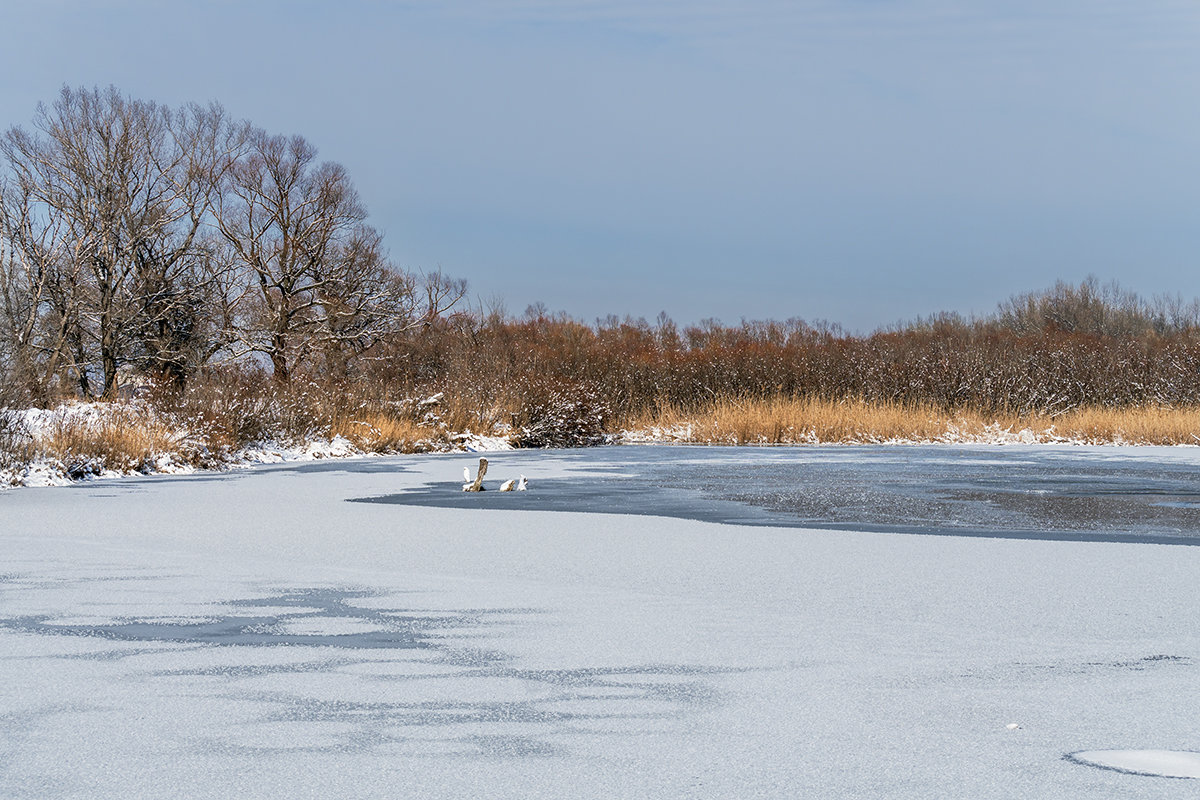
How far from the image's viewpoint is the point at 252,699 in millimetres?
3455

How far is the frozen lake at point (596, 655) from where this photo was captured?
9.28 feet

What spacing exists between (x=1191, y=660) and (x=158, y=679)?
3485 millimetres

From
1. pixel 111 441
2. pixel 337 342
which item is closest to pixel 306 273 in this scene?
pixel 337 342

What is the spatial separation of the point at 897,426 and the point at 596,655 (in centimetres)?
1900

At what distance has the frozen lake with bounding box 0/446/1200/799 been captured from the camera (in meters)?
2.83

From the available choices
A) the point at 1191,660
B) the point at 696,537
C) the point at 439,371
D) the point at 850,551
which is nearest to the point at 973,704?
the point at 1191,660

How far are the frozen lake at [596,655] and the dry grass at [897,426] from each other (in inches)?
512

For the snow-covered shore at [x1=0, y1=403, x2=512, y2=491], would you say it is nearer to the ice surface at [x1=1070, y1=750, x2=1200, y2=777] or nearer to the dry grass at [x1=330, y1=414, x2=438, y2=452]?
the dry grass at [x1=330, y1=414, x2=438, y2=452]

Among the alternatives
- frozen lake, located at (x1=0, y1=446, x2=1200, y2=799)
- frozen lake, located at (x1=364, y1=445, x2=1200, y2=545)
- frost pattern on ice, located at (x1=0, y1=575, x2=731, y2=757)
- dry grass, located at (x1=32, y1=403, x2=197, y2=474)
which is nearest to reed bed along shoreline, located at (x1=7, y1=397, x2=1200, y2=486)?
dry grass, located at (x1=32, y1=403, x2=197, y2=474)

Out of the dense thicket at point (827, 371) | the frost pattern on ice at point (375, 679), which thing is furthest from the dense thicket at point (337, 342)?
the frost pattern on ice at point (375, 679)

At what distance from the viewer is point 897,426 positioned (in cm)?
2217

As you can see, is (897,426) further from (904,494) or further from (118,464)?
(118,464)

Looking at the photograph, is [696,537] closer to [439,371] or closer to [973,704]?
[973,704]

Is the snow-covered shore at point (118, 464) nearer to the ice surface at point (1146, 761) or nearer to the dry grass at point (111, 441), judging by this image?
the dry grass at point (111, 441)
